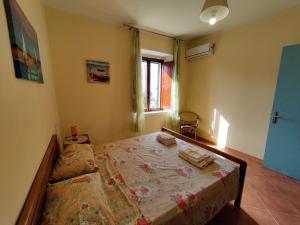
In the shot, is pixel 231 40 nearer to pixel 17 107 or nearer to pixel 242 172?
pixel 242 172

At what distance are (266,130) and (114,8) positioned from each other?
3.38 meters

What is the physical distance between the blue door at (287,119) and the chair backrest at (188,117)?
1668 mm

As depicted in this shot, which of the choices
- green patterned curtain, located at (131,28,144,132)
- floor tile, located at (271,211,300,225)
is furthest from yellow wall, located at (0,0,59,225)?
floor tile, located at (271,211,300,225)

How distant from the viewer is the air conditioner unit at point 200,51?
3.08 meters

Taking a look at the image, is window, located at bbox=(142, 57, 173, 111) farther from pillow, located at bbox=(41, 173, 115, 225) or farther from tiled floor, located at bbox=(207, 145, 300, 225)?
pillow, located at bbox=(41, 173, 115, 225)

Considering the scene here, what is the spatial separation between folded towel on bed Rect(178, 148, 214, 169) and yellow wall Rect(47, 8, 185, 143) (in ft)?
5.66

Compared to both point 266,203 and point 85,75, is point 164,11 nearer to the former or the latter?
point 85,75

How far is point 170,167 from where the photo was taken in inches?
58.9

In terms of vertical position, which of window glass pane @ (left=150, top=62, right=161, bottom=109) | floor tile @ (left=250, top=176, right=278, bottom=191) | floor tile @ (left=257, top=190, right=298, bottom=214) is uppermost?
window glass pane @ (left=150, top=62, right=161, bottom=109)

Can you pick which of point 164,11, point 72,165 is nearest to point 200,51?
point 164,11

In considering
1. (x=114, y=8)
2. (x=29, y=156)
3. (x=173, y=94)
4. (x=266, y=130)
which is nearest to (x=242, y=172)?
(x=266, y=130)

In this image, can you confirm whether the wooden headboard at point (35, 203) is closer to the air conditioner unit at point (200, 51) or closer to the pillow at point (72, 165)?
the pillow at point (72, 165)

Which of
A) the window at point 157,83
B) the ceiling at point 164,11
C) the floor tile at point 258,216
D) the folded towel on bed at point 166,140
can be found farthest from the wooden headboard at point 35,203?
the window at point 157,83

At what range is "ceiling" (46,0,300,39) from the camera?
1998 mm
